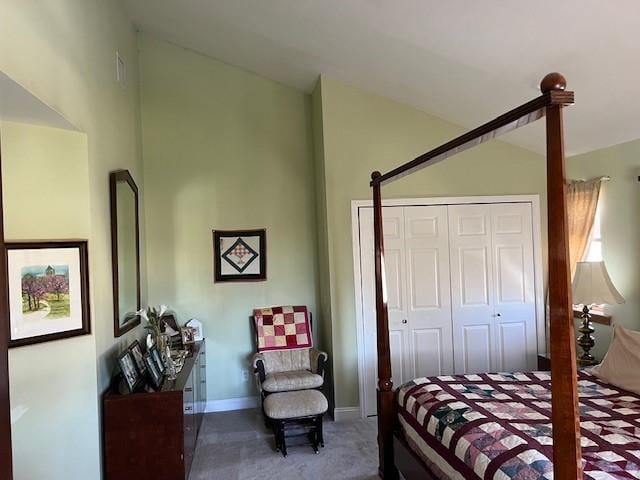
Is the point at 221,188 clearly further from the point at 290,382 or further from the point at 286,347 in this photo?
the point at 290,382

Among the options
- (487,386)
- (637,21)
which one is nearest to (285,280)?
(487,386)

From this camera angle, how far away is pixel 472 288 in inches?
174

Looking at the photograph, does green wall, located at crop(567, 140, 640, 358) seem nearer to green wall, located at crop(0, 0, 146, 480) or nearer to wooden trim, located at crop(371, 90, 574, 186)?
wooden trim, located at crop(371, 90, 574, 186)

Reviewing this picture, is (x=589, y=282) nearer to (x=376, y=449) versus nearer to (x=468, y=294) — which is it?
(x=468, y=294)

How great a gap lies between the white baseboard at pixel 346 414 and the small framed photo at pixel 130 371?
6.21 ft

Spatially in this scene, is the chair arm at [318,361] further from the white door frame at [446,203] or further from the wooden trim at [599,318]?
the wooden trim at [599,318]

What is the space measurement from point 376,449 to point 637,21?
3145mm

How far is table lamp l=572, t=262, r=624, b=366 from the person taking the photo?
3.49 m

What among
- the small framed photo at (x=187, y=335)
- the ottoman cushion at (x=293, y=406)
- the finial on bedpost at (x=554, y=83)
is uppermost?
the finial on bedpost at (x=554, y=83)

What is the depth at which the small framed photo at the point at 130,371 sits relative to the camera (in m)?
2.80

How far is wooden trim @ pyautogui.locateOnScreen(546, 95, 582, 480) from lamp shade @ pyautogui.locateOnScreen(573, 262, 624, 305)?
246 cm

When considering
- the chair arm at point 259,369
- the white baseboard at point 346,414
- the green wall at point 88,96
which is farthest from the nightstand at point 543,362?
the green wall at point 88,96

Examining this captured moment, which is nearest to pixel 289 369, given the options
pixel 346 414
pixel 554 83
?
pixel 346 414

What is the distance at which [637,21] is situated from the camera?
7.86ft
